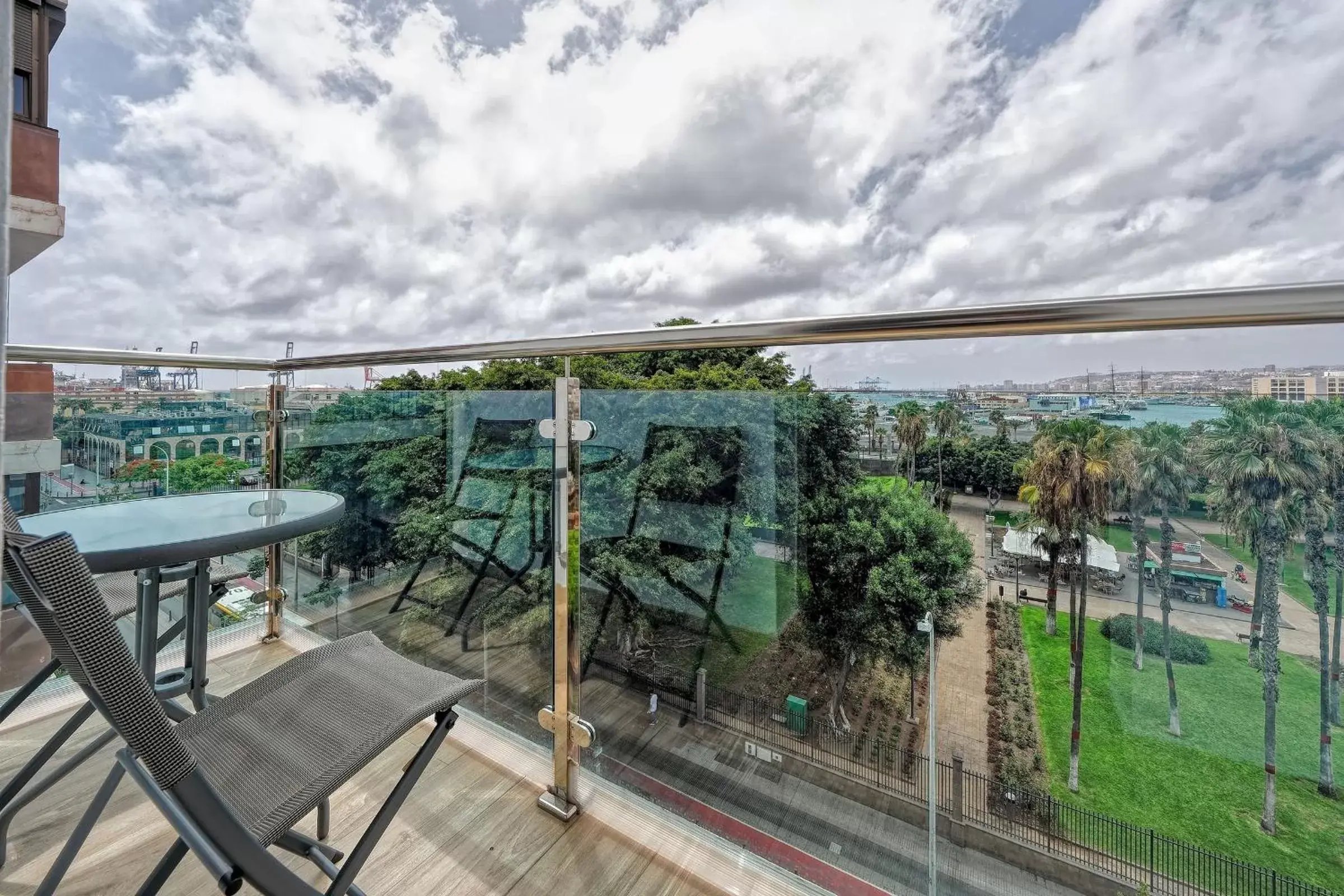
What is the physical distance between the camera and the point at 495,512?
6.44 feet

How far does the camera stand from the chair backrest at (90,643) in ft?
1.97

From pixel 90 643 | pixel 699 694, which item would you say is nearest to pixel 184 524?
pixel 90 643

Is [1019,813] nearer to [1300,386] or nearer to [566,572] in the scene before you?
[1300,386]

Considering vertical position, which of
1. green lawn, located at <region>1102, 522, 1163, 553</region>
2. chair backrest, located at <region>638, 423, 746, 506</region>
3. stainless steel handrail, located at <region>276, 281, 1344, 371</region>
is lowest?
green lawn, located at <region>1102, 522, 1163, 553</region>

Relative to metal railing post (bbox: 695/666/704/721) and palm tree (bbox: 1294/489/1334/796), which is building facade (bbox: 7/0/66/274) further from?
palm tree (bbox: 1294/489/1334/796)

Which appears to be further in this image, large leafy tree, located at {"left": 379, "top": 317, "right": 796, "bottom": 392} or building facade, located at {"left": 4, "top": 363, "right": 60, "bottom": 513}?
large leafy tree, located at {"left": 379, "top": 317, "right": 796, "bottom": 392}

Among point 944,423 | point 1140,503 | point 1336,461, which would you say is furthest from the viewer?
point 944,423

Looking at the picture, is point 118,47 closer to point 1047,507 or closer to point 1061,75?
point 1047,507

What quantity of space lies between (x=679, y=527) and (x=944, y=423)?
86cm

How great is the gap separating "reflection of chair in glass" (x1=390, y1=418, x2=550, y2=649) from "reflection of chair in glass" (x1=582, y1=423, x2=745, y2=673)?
0.27 m

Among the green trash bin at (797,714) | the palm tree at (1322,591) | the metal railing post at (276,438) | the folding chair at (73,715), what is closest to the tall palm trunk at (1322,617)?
the palm tree at (1322,591)

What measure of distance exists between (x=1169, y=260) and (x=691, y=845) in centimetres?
2221

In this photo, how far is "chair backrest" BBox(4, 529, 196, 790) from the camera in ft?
1.97

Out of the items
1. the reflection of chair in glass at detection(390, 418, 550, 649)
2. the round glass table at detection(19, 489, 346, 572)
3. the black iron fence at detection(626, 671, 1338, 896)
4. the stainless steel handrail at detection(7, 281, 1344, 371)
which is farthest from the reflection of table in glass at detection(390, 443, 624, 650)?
the black iron fence at detection(626, 671, 1338, 896)
